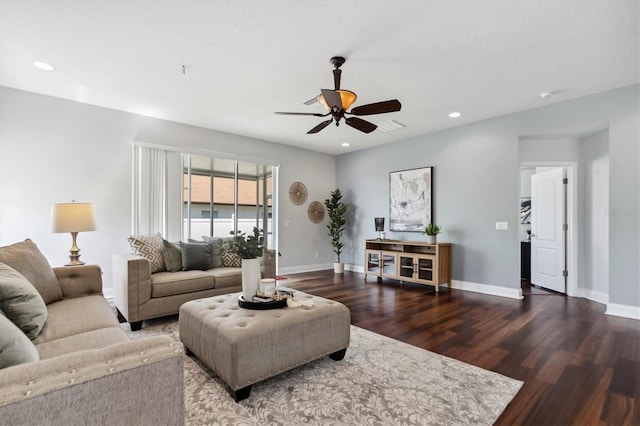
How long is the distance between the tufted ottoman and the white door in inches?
170

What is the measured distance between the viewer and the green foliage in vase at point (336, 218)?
22.0 ft

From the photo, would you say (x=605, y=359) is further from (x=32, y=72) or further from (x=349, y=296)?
(x=32, y=72)

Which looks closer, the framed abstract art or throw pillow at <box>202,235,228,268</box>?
throw pillow at <box>202,235,228,268</box>

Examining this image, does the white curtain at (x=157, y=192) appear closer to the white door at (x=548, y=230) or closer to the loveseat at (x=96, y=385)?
the loveseat at (x=96, y=385)

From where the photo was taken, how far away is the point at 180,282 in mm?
3361

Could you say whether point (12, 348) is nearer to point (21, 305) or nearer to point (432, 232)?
point (21, 305)

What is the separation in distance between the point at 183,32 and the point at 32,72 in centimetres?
210

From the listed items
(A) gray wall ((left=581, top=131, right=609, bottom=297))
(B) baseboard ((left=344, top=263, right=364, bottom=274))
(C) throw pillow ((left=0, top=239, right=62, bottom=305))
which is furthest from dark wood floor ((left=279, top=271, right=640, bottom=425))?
(C) throw pillow ((left=0, top=239, right=62, bottom=305))

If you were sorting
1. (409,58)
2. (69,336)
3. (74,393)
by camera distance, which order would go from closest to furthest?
1. (74,393)
2. (69,336)
3. (409,58)

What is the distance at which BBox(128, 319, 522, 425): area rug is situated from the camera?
1726 millimetres

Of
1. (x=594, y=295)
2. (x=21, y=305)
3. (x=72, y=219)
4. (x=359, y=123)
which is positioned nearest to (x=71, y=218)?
(x=72, y=219)

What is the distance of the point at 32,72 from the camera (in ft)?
10.8

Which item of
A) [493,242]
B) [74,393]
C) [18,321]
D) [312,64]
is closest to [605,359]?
[493,242]

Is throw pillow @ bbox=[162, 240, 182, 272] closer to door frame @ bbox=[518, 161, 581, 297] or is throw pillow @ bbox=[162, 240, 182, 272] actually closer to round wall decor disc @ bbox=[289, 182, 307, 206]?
round wall decor disc @ bbox=[289, 182, 307, 206]
